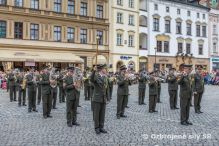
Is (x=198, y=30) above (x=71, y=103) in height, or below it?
above

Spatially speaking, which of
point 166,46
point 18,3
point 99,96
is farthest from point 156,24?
point 99,96

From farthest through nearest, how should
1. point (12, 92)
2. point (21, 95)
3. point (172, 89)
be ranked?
point (12, 92), point (21, 95), point (172, 89)

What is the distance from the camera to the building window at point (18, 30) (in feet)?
135

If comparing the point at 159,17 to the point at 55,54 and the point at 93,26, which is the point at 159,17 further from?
the point at 55,54

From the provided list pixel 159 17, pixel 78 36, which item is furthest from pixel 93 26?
pixel 159 17

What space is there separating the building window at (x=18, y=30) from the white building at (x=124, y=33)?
1231 cm

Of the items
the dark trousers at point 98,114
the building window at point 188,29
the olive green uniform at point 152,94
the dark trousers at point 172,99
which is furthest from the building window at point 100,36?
the dark trousers at point 98,114

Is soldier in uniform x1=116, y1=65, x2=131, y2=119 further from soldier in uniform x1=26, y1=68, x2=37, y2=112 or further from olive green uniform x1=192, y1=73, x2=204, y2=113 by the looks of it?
soldier in uniform x1=26, y1=68, x2=37, y2=112

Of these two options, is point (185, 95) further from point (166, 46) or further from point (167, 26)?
point (167, 26)

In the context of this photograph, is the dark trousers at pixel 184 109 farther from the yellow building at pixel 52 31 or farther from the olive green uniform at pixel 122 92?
the yellow building at pixel 52 31

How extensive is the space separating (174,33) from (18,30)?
2593 cm

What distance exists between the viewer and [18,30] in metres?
41.3

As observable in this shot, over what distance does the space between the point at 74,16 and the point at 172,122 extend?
113 feet

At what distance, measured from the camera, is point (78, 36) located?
46.1 m
